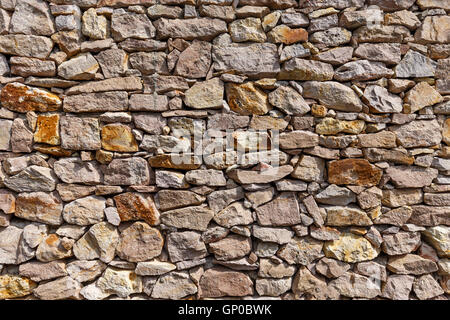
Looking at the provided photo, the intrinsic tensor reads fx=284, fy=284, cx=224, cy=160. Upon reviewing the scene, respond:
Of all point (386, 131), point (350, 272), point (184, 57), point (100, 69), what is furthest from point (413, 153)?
point (100, 69)

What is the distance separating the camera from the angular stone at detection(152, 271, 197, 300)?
2.13 m

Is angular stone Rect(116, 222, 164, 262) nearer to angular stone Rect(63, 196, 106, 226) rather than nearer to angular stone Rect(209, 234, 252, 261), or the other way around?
angular stone Rect(63, 196, 106, 226)

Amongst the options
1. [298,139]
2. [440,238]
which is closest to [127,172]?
[298,139]

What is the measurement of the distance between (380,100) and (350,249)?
3.75ft

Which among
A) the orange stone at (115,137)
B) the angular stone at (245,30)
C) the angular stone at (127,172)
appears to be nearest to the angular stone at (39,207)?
the angular stone at (127,172)

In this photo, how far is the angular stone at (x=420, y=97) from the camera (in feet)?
6.99

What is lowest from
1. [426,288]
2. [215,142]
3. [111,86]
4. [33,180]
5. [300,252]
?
[426,288]

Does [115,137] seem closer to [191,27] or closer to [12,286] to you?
[191,27]

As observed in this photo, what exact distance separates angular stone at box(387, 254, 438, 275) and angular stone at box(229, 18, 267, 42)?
6.60 feet

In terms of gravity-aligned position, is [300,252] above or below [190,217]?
below

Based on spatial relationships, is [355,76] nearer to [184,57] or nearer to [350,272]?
[184,57]

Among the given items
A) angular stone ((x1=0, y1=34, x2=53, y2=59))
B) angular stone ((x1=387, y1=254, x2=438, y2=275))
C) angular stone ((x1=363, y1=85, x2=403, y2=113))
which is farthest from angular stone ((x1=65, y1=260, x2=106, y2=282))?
angular stone ((x1=363, y1=85, x2=403, y2=113))

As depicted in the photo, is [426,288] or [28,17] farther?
[426,288]

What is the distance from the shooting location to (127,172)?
82.8 inches
